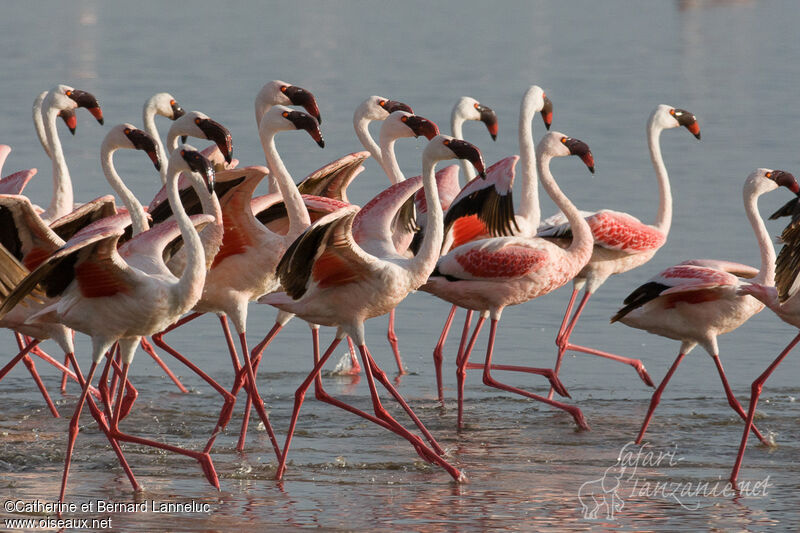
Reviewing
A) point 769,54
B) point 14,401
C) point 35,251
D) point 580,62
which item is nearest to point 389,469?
point 35,251

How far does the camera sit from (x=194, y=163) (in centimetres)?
759

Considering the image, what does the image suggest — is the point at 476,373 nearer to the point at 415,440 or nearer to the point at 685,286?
the point at 685,286

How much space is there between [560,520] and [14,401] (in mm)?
4259

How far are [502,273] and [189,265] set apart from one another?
2.54m

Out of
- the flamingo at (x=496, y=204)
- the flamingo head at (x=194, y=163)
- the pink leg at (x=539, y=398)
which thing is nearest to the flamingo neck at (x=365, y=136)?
the flamingo at (x=496, y=204)

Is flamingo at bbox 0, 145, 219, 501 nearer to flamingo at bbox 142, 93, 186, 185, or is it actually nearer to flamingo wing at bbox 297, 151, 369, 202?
flamingo wing at bbox 297, 151, 369, 202

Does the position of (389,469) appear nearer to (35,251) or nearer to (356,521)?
(356,521)

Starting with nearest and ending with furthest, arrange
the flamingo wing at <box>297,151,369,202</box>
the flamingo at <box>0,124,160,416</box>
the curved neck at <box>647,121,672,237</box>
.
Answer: the flamingo at <box>0,124,160,416</box>
the flamingo wing at <box>297,151,369,202</box>
the curved neck at <box>647,121,672,237</box>

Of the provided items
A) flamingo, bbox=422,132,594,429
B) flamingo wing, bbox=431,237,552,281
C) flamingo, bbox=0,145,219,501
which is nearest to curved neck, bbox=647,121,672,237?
flamingo, bbox=422,132,594,429

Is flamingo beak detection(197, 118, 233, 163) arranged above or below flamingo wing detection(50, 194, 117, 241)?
above

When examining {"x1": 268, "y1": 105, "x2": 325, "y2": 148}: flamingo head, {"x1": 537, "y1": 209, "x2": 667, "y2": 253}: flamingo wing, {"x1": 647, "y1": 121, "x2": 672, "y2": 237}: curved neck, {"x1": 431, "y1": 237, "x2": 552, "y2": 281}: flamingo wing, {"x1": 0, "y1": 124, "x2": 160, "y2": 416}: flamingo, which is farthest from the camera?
{"x1": 647, "y1": 121, "x2": 672, "y2": 237}: curved neck

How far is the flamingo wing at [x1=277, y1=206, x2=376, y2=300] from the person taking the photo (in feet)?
24.9

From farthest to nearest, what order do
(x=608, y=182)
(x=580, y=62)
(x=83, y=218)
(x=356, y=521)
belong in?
(x=580, y=62), (x=608, y=182), (x=83, y=218), (x=356, y=521)

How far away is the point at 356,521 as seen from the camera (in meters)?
7.04
